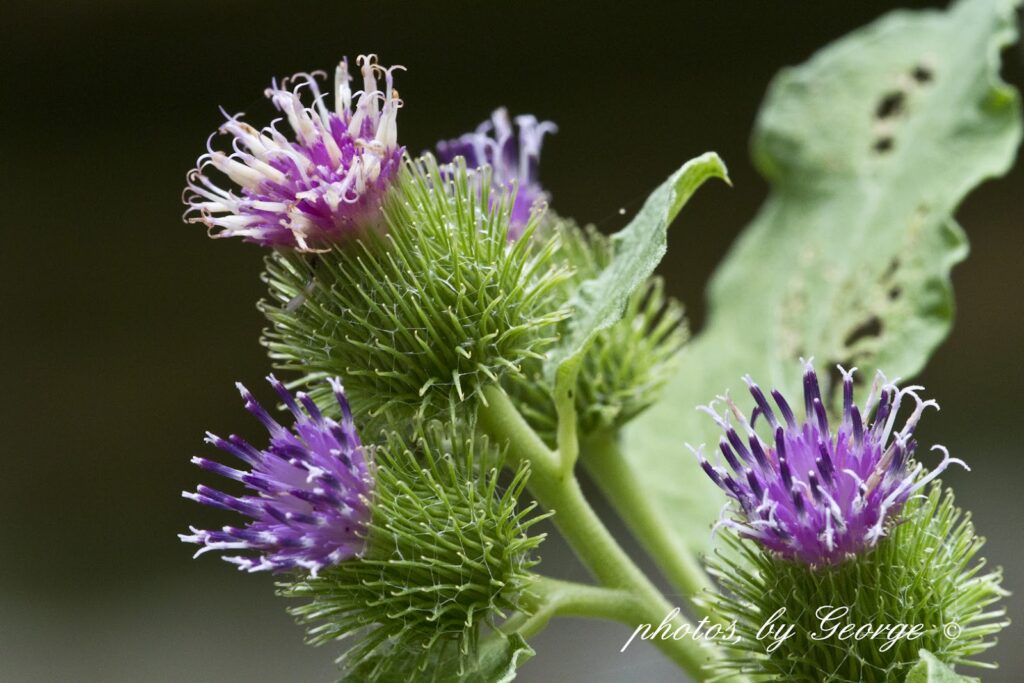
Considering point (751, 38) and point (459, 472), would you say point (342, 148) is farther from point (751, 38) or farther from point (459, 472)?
point (751, 38)

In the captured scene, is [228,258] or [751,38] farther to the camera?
[228,258]

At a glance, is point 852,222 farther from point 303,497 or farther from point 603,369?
point 303,497

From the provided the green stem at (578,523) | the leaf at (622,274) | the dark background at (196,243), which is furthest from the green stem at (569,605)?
the dark background at (196,243)

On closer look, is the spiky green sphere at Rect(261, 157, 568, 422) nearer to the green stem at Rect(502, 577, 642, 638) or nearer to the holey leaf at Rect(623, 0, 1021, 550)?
the green stem at Rect(502, 577, 642, 638)

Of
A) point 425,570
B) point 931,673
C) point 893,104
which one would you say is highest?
point 893,104

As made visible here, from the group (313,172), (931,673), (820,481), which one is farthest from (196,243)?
(931,673)

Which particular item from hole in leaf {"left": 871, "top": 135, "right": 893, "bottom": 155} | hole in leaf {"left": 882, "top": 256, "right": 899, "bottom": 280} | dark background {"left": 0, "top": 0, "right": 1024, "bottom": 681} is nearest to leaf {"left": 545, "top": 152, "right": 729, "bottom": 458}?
hole in leaf {"left": 882, "top": 256, "right": 899, "bottom": 280}

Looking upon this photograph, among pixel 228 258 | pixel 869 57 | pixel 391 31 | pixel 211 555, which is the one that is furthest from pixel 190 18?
pixel 869 57
